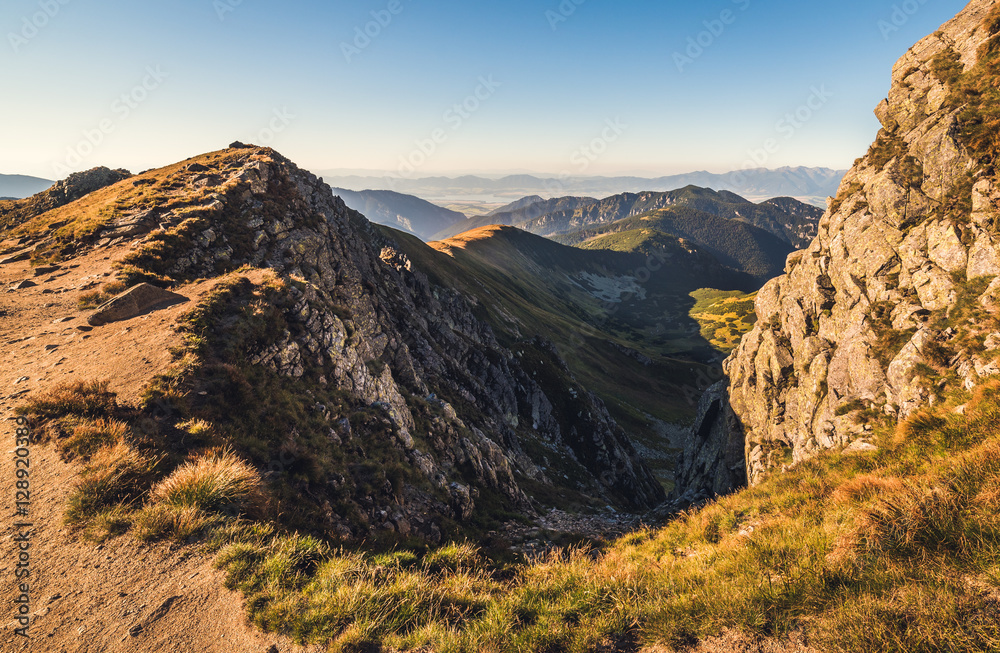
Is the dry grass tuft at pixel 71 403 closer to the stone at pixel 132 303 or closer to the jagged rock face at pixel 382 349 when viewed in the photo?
the jagged rock face at pixel 382 349

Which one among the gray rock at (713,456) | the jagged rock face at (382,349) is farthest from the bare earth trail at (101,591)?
the gray rock at (713,456)

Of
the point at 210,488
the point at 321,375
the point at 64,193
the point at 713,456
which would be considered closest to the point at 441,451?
the point at 321,375

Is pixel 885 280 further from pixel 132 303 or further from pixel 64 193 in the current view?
pixel 64 193

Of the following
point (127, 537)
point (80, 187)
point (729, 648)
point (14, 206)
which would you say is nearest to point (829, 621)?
point (729, 648)

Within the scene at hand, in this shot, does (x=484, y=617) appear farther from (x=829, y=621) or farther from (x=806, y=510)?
(x=806, y=510)

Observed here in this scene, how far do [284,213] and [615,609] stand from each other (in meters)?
42.2

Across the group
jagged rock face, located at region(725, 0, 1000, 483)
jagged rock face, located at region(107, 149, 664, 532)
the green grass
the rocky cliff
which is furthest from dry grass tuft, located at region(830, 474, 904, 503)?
jagged rock face, located at region(107, 149, 664, 532)

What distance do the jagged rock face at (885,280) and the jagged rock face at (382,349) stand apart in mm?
21453

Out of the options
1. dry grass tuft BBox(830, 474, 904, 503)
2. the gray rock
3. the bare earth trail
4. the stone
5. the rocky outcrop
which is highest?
the rocky outcrop

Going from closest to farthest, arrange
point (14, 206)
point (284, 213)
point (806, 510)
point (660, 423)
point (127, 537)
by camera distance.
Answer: point (127, 537) < point (806, 510) < point (284, 213) < point (14, 206) < point (660, 423)

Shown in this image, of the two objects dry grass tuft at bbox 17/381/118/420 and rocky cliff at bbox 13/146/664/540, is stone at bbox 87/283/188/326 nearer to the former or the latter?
rocky cliff at bbox 13/146/664/540

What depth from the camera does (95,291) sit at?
22969 mm

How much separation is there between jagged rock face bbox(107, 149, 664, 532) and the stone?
3.30m

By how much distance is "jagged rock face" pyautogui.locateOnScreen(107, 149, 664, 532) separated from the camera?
23891mm
